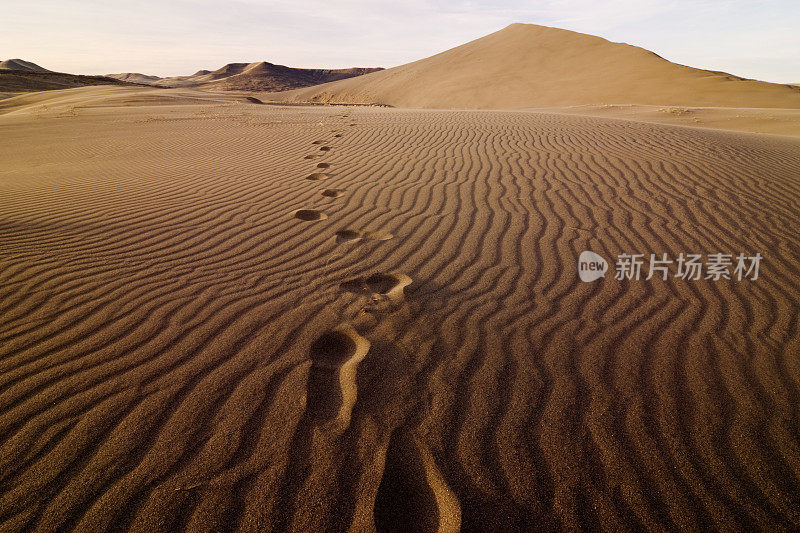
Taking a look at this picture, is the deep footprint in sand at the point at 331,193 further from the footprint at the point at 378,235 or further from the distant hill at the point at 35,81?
the distant hill at the point at 35,81

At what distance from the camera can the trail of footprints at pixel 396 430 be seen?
1539mm

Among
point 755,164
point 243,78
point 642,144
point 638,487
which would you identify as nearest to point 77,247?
point 638,487

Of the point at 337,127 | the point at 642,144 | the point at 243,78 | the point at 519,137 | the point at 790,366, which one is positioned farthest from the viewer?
the point at 243,78

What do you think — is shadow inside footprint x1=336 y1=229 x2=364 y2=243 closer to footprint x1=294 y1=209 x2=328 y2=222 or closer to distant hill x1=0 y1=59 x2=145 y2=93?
footprint x1=294 y1=209 x2=328 y2=222

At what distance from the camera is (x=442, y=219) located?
4.15 metres

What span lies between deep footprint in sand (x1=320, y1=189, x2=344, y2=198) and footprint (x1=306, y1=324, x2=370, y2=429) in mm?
2737

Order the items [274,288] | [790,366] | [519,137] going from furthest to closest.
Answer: [519,137], [274,288], [790,366]

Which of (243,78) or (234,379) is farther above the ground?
(243,78)

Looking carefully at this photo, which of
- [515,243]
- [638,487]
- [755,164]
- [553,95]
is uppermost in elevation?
[553,95]

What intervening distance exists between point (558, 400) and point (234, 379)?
1.71m

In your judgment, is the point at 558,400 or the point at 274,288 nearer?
the point at 558,400

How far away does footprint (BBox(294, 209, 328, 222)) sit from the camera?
4234 mm

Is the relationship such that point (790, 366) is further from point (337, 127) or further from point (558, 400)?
point (337, 127)

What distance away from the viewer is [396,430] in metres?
1.83
